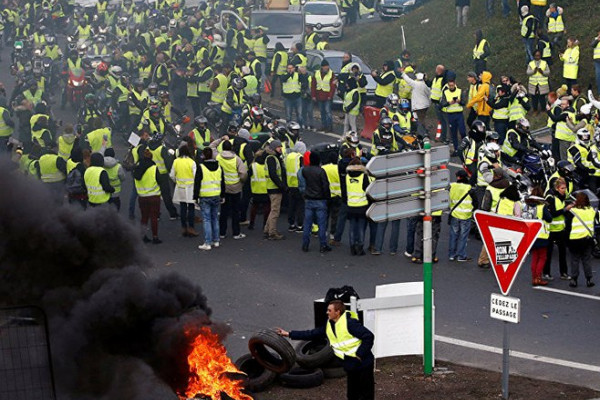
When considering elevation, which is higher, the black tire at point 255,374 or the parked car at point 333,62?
the parked car at point 333,62

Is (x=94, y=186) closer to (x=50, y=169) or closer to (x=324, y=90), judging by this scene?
(x=50, y=169)

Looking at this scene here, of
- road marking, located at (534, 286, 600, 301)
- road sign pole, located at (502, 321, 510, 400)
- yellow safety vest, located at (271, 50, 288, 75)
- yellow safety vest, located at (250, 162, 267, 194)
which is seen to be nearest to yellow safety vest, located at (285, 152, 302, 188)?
yellow safety vest, located at (250, 162, 267, 194)

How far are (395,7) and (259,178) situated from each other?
68.2 ft

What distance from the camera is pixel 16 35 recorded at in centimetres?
4075

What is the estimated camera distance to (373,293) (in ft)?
56.7

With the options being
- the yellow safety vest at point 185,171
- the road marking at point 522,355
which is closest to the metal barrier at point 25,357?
the road marking at point 522,355

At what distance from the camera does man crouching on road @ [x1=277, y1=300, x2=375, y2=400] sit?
12.2 meters

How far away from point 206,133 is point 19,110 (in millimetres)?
6089

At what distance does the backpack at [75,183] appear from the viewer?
1967 cm

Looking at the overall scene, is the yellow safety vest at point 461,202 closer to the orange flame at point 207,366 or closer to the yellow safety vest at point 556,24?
the orange flame at point 207,366

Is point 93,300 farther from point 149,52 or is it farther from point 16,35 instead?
point 16,35

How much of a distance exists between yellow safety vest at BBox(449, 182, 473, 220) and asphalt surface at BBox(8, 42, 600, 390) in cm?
78

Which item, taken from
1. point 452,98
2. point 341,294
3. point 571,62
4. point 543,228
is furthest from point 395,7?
point 341,294

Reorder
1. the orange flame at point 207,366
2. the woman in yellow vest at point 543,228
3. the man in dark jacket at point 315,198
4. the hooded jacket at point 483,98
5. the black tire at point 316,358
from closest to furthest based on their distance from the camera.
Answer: the orange flame at point 207,366, the black tire at point 316,358, the woman in yellow vest at point 543,228, the man in dark jacket at point 315,198, the hooded jacket at point 483,98
